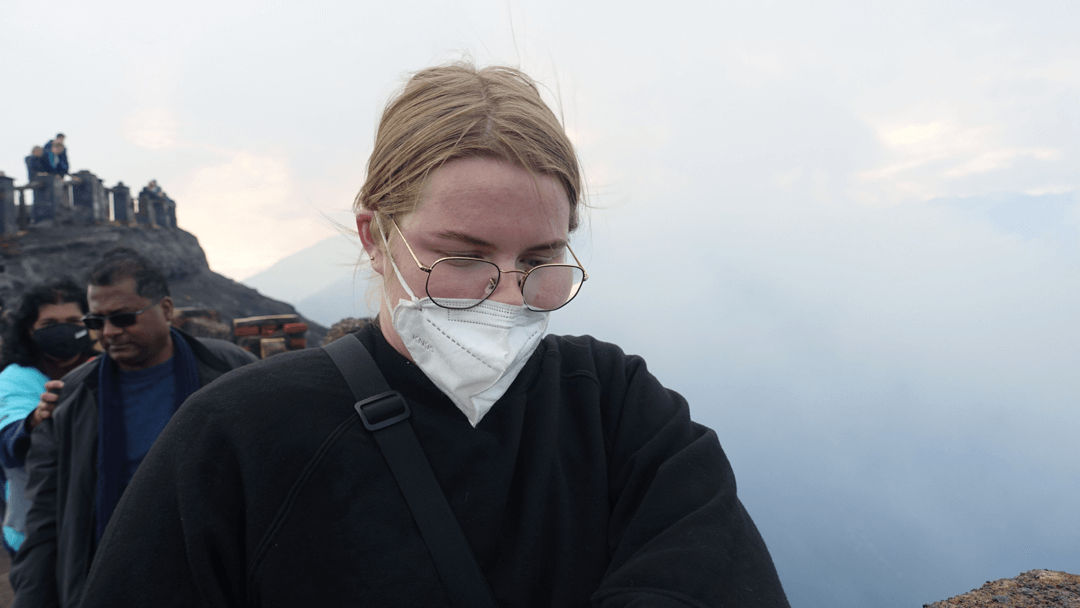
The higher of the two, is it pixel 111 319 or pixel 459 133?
pixel 111 319

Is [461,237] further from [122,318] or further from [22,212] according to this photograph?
[22,212]

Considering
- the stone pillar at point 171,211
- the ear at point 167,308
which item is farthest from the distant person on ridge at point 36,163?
the ear at point 167,308

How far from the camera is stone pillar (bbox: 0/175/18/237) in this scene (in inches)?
677

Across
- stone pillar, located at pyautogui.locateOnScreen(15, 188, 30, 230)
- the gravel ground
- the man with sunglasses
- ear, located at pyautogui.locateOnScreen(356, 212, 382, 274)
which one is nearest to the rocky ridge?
stone pillar, located at pyautogui.locateOnScreen(15, 188, 30, 230)

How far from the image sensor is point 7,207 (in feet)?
57.2

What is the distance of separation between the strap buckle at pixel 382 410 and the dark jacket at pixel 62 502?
2.06 m

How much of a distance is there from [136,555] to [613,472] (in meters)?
0.86

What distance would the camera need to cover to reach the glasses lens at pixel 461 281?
1.25 meters

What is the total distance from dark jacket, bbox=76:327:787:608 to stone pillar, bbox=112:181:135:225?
25.2 metres

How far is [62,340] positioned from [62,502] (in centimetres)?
126

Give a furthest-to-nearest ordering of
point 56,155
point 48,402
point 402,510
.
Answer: point 56,155 < point 48,402 < point 402,510

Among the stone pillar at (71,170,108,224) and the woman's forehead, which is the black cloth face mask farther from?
the stone pillar at (71,170,108,224)

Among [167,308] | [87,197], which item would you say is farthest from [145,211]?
[167,308]

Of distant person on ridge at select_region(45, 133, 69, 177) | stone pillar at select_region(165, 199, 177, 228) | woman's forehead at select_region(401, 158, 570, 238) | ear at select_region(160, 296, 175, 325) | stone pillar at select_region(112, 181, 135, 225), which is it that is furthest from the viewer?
stone pillar at select_region(165, 199, 177, 228)
